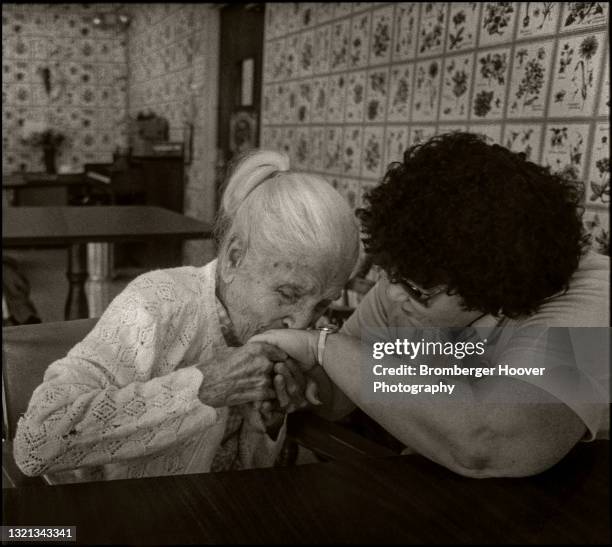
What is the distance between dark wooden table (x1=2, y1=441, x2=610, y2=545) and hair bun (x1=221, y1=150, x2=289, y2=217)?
46 centimetres

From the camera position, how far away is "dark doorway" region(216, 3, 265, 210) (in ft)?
13.1

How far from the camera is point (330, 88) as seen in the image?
10.2 feet

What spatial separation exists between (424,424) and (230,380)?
297mm

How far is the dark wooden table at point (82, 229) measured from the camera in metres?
2.53

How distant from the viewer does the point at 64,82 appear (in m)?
6.60

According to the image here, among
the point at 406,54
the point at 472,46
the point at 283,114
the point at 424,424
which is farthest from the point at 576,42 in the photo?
the point at 283,114

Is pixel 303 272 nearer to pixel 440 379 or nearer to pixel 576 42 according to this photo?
pixel 440 379

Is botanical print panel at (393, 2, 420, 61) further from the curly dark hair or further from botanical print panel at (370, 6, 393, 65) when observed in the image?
the curly dark hair

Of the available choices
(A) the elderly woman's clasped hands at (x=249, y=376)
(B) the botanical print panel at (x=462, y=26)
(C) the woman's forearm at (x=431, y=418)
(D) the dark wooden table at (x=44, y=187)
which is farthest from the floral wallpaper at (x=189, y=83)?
(C) the woman's forearm at (x=431, y=418)

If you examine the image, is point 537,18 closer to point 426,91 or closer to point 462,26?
point 462,26

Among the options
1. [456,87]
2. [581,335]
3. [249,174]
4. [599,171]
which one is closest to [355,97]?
[456,87]

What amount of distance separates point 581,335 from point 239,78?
12.4 feet

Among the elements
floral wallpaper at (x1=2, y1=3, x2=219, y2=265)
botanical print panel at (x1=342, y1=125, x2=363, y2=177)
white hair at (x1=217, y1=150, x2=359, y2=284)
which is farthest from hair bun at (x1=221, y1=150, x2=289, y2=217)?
floral wallpaper at (x1=2, y1=3, x2=219, y2=265)

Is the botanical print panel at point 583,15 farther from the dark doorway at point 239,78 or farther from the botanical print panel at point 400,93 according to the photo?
the dark doorway at point 239,78
